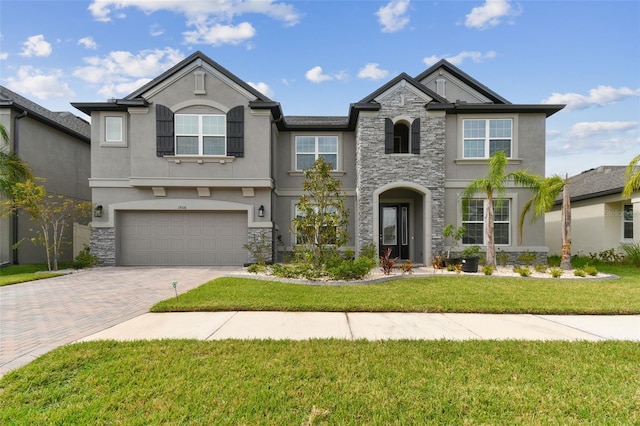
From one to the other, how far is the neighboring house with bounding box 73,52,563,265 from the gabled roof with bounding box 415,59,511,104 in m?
1.72

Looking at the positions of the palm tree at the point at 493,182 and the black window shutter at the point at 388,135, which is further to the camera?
the black window shutter at the point at 388,135

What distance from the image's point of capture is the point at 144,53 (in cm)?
1266

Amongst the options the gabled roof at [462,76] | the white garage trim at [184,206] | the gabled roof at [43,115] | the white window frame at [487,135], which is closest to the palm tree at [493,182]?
the white window frame at [487,135]

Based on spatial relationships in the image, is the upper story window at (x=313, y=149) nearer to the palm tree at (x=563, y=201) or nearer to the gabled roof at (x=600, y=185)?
the palm tree at (x=563, y=201)

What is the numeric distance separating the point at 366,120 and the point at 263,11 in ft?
18.1

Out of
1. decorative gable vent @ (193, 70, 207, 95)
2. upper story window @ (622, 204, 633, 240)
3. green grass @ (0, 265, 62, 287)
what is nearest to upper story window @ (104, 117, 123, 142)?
decorative gable vent @ (193, 70, 207, 95)

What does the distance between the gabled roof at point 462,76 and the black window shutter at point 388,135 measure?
3.78 m

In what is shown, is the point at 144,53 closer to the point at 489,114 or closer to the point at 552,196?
the point at 489,114

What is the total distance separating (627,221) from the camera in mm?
13938

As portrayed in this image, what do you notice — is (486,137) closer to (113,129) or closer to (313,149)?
(313,149)

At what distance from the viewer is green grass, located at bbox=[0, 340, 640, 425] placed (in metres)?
2.66

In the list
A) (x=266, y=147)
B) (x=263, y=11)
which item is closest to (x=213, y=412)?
(x=266, y=147)

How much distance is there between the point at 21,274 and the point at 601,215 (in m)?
23.2

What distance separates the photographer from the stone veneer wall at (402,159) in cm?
1224
